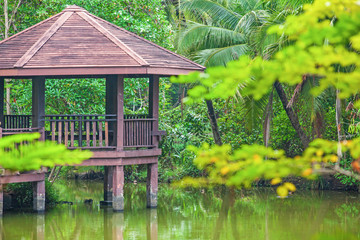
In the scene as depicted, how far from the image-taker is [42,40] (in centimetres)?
1273

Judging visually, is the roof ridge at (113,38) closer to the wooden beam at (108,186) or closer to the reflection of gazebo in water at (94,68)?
the reflection of gazebo in water at (94,68)

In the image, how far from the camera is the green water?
1096cm

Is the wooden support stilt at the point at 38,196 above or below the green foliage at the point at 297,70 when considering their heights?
below

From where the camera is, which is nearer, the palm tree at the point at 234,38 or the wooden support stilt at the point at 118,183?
the wooden support stilt at the point at 118,183

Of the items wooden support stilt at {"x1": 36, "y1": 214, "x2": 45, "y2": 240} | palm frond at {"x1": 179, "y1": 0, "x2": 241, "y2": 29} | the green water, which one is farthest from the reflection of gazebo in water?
palm frond at {"x1": 179, "y1": 0, "x2": 241, "y2": 29}

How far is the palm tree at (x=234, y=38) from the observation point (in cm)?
1703

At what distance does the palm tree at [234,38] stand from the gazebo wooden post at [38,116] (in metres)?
5.59

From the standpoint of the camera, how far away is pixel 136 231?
1118 centimetres

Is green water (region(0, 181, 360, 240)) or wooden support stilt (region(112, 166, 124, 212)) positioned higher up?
wooden support stilt (region(112, 166, 124, 212))

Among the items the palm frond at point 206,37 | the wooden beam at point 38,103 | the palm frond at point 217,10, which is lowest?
the wooden beam at point 38,103

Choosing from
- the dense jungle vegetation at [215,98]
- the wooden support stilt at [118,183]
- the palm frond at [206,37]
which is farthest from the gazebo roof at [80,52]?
the palm frond at [206,37]

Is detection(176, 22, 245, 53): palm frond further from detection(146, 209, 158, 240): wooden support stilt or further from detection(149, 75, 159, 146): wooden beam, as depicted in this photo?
detection(146, 209, 158, 240): wooden support stilt

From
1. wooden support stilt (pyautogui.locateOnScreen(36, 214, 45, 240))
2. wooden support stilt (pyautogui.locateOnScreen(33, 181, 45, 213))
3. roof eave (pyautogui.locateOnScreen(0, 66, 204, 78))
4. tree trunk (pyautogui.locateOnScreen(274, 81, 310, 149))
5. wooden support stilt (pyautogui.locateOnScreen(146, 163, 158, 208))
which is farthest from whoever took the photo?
tree trunk (pyautogui.locateOnScreen(274, 81, 310, 149))

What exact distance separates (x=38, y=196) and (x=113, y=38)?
3.35 m
